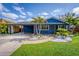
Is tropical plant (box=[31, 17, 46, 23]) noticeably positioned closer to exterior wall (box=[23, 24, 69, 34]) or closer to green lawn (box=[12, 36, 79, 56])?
exterior wall (box=[23, 24, 69, 34])

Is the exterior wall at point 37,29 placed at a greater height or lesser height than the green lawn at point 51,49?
greater

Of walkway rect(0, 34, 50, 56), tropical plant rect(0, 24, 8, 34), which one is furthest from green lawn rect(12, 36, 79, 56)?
tropical plant rect(0, 24, 8, 34)

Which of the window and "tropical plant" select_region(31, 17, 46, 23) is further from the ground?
"tropical plant" select_region(31, 17, 46, 23)

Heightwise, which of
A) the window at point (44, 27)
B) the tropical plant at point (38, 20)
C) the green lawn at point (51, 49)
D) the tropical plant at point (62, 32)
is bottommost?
the green lawn at point (51, 49)

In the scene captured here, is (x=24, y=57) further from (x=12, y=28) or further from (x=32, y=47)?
(x=12, y=28)

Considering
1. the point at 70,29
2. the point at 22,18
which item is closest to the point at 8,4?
the point at 22,18

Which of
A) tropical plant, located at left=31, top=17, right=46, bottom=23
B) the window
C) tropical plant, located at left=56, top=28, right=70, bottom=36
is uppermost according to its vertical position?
tropical plant, located at left=31, top=17, right=46, bottom=23

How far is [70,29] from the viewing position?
274 centimetres

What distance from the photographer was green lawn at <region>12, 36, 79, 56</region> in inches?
105

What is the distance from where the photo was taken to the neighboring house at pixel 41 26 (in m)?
2.72

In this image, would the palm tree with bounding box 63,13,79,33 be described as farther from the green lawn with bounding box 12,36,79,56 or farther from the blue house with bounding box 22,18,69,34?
the green lawn with bounding box 12,36,79,56

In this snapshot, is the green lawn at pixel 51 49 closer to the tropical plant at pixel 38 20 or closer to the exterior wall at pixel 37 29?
the exterior wall at pixel 37 29

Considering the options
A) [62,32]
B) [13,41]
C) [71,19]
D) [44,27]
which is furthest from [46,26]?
[13,41]

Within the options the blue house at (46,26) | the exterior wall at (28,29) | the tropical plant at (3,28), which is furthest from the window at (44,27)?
the tropical plant at (3,28)
